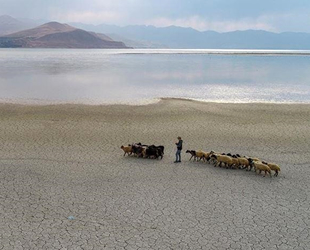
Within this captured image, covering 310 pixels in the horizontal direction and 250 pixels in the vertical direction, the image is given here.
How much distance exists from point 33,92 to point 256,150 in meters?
34.1

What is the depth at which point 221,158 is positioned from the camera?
18234 millimetres

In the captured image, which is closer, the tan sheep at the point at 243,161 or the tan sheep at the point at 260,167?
the tan sheep at the point at 260,167

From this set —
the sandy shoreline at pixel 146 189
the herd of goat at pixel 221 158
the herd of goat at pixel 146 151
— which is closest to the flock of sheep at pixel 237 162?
the herd of goat at pixel 221 158

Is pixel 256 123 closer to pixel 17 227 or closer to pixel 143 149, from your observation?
pixel 143 149

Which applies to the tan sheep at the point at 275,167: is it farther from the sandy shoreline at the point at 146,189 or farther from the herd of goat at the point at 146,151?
the herd of goat at the point at 146,151

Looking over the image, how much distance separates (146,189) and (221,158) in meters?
4.92

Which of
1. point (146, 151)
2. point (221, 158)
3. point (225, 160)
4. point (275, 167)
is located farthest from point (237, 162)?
point (146, 151)

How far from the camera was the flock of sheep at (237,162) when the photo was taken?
17156 mm

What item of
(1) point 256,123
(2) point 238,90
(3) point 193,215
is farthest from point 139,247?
(2) point 238,90

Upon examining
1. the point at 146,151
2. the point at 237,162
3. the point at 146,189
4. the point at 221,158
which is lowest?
the point at 146,189

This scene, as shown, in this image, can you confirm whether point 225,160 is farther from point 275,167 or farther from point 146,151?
point 146,151

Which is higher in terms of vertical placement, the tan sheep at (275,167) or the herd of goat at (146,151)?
the tan sheep at (275,167)

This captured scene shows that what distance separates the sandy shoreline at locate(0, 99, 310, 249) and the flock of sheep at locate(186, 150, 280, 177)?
0.52 metres

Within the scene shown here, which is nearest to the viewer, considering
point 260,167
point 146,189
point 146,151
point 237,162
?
point 146,189
